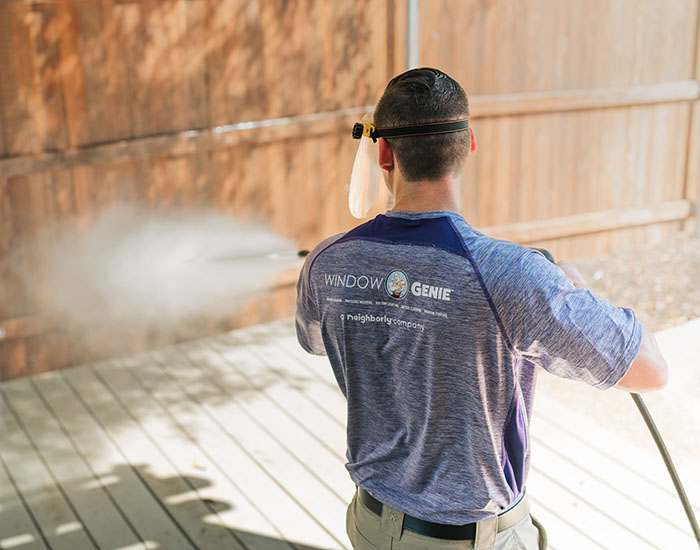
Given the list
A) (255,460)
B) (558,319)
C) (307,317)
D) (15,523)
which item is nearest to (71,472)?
(15,523)

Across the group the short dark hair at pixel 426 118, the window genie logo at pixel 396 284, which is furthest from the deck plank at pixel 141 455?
the short dark hair at pixel 426 118

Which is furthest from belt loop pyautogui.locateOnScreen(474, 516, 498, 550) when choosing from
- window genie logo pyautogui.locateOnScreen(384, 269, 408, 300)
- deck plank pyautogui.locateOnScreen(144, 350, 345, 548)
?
deck plank pyautogui.locateOnScreen(144, 350, 345, 548)

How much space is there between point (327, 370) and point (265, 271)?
3.63 ft

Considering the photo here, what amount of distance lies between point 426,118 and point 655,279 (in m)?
5.90

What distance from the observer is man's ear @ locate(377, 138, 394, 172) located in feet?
6.46

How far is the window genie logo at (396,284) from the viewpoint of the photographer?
183 cm

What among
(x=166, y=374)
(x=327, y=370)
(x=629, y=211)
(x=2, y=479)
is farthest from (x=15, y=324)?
(x=629, y=211)

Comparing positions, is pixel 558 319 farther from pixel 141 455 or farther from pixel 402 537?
pixel 141 455

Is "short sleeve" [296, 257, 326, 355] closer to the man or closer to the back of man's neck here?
the man

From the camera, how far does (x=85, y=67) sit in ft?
17.3

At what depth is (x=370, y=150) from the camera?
2.24m

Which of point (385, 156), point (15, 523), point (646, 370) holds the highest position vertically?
point (385, 156)

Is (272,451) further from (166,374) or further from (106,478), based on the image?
(166,374)

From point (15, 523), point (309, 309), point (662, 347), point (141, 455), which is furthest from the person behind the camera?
point (662, 347)
